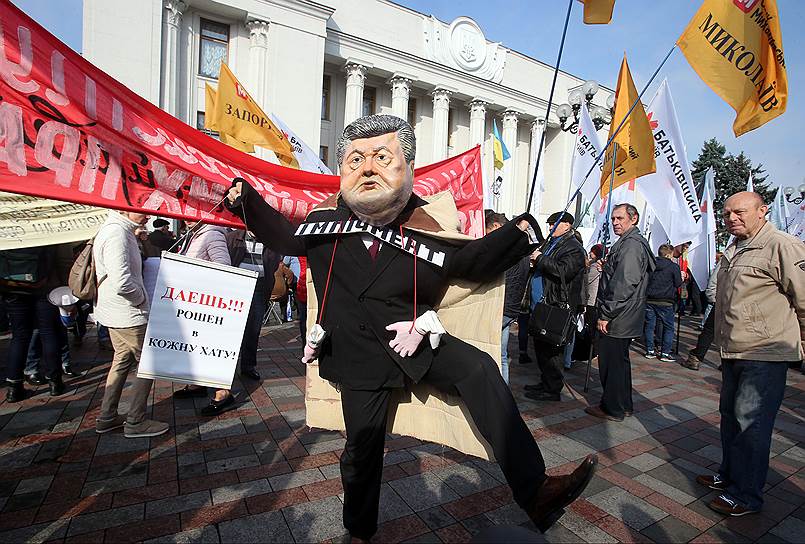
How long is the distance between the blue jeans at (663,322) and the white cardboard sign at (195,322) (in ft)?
24.1

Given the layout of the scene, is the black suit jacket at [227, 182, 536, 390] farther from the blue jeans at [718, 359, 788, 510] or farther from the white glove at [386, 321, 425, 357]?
the blue jeans at [718, 359, 788, 510]

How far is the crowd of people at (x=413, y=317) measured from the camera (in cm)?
201

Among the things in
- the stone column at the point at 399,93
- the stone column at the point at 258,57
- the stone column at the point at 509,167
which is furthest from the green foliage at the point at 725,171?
the stone column at the point at 258,57

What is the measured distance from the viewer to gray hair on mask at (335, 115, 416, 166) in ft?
7.32

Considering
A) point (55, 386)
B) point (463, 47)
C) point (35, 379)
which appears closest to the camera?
point (55, 386)

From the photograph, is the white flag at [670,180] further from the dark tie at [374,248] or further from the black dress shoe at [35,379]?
the black dress shoe at [35,379]

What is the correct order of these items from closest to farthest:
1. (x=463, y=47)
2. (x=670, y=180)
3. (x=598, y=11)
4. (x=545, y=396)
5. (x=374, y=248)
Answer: (x=374, y=248) < (x=598, y=11) < (x=545, y=396) < (x=670, y=180) < (x=463, y=47)

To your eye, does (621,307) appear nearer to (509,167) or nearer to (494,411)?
(494,411)

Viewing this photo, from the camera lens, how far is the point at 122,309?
135 inches

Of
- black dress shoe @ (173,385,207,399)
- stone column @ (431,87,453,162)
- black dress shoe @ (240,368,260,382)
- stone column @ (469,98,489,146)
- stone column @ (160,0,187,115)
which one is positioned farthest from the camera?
stone column @ (469,98,489,146)

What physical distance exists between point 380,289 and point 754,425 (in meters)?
2.55

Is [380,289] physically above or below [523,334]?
above

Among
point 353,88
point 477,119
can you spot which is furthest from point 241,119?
point 477,119

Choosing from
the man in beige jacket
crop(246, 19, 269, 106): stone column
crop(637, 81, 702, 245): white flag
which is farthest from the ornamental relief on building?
the man in beige jacket
